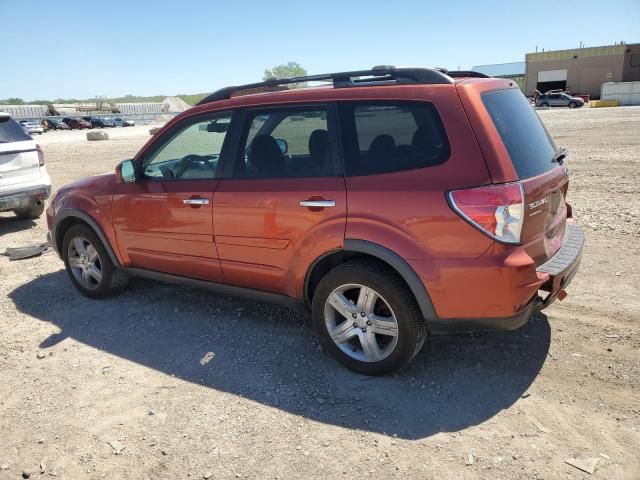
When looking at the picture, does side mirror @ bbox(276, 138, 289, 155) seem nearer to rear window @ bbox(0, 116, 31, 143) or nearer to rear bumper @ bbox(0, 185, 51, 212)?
rear bumper @ bbox(0, 185, 51, 212)

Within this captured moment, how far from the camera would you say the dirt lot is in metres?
2.72

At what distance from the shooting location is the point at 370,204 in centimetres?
318

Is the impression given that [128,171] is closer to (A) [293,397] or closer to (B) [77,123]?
(A) [293,397]

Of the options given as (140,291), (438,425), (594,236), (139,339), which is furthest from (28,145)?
(594,236)

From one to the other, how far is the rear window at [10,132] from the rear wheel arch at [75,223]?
3.45 m

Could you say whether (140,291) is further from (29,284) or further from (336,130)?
(336,130)

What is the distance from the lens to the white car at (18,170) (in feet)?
24.4

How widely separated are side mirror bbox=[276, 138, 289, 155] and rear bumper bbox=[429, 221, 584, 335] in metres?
1.60

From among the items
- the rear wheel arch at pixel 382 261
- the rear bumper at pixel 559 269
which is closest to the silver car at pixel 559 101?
the rear bumper at pixel 559 269

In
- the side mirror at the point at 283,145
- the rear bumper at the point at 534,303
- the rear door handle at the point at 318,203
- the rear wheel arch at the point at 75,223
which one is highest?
the side mirror at the point at 283,145

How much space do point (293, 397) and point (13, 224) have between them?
7.32 meters

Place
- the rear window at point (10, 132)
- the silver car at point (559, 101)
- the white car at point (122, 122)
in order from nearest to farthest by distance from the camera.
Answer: the rear window at point (10, 132), the silver car at point (559, 101), the white car at point (122, 122)

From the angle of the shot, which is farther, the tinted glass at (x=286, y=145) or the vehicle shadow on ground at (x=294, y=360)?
the tinted glass at (x=286, y=145)

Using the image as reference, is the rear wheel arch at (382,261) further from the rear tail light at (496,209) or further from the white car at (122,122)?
the white car at (122,122)
